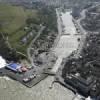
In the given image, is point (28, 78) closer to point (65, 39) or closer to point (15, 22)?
point (65, 39)

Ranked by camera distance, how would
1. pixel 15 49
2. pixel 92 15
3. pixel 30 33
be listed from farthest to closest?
1. pixel 92 15
2. pixel 30 33
3. pixel 15 49

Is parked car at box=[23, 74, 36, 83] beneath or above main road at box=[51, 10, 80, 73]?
above

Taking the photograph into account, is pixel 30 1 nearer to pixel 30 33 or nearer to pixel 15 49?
pixel 30 33

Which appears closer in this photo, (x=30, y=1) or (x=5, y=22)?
(x=5, y=22)

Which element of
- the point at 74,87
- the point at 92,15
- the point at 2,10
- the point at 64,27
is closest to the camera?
the point at 74,87

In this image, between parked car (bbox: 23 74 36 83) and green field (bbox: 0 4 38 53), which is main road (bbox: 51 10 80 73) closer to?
parked car (bbox: 23 74 36 83)

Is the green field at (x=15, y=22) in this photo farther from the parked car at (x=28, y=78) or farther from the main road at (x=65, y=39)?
the parked car at (x=28, y=78)

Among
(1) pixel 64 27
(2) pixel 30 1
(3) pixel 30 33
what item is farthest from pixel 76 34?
(2) pixel 30 1

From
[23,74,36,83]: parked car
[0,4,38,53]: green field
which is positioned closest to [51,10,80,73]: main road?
[23,74,36,83]: parked car

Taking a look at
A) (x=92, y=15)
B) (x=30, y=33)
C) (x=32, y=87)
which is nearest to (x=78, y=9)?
(x=92, y=15)
